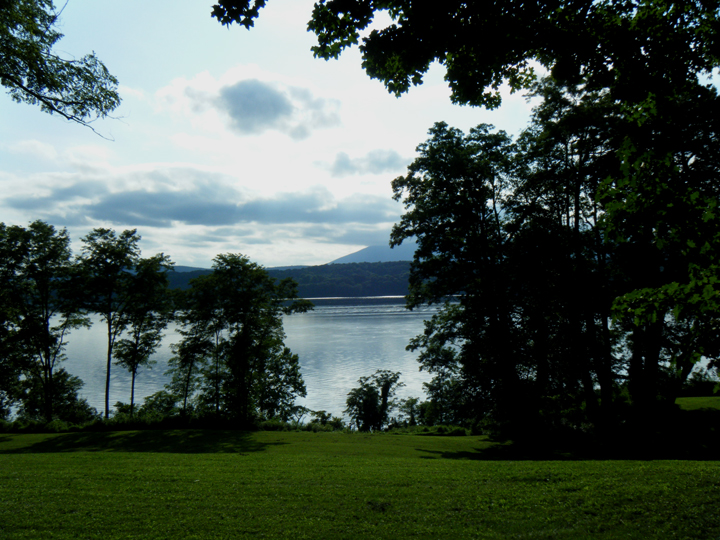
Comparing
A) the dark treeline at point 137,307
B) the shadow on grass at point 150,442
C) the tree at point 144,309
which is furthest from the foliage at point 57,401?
the shadow on grass at point 150,442

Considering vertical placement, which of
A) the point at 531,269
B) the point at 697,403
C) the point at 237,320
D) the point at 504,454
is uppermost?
the point at 531,269

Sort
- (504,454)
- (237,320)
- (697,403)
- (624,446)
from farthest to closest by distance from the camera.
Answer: (237,320) < (697,403) < (504,454) < (624,446)

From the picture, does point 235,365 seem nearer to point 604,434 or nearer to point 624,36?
Answer: point 604,434

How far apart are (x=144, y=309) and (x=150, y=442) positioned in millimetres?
14489

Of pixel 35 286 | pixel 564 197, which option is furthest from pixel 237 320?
pixel 564 197

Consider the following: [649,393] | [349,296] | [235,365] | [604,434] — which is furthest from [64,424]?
[349,296]

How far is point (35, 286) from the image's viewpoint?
28.3m

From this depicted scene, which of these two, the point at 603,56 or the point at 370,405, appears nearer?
the point at 603,56

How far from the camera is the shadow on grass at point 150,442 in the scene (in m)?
16.1

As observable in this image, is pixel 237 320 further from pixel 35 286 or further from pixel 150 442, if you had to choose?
pixel 35 286

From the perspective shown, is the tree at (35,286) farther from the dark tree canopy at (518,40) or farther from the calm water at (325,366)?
the dark tree canopy at (518,40)

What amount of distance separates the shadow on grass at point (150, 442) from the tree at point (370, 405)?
17675mm

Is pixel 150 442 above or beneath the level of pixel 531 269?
beneath

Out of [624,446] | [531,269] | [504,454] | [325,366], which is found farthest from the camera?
[325,366]
